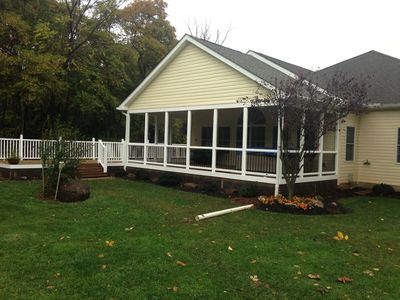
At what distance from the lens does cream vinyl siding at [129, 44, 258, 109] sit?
1363 cm

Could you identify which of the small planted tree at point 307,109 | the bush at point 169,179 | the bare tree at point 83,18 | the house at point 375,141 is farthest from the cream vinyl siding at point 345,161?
the bare tree at point 83,18

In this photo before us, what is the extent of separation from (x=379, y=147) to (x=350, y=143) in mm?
1067

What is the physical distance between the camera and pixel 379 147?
14969 mm

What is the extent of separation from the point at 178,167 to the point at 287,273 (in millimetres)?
10615

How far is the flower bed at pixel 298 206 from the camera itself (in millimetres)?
10234

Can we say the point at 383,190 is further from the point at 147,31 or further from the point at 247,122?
the point at 147,31

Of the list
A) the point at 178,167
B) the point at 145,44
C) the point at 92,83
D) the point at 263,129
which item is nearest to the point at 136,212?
the point at 178,167

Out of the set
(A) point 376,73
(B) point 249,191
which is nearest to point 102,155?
(B) point 249,191

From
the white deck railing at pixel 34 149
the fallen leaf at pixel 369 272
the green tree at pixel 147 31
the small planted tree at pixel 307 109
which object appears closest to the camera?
the fallen leaf at pixel 369 272

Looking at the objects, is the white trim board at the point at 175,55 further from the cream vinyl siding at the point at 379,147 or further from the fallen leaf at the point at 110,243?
the fallen leaf at the point at 110,243

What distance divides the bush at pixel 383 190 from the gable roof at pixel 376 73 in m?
3.10

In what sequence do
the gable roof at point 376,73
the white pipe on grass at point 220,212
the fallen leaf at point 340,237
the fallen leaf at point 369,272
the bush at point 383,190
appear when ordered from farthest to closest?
the gable roof at point 376,73, the bush at point 383,190, the white pipe on grass at point 220,212, the fallen leaf at point 340,237, the fallen leaf at point 369,272

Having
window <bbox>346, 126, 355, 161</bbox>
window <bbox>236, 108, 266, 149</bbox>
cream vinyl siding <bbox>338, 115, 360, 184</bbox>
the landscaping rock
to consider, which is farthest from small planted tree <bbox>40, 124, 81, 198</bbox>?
window <bbox>346, 126, 355, 161</bbox>

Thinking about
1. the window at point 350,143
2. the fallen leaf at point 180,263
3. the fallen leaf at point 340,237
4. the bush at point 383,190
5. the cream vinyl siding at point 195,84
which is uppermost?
the cream vinyl siding at point 195,84
